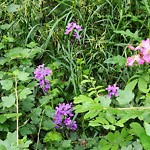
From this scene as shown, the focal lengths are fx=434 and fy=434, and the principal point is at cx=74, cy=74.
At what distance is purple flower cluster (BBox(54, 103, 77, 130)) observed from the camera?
6.85ft

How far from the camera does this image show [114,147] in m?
1.82

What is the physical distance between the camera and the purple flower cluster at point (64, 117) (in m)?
2.09

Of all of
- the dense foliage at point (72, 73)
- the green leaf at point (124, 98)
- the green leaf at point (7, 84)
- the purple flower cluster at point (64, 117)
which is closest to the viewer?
the green leaf at point (124, 98)

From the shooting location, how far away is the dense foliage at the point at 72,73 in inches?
71.9

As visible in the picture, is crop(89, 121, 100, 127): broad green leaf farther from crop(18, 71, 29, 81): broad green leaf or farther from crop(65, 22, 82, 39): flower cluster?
crop(65, 22, 82, 39): flower cluster

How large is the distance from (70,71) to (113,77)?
271mm

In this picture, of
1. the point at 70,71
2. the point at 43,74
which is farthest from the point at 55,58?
the point at 43,74

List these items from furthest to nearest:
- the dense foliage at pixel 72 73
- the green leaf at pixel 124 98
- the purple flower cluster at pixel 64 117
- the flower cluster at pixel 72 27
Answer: the flower cluster at pixel 72 27 < the purple flower cluster at pixel 64 117 < the dense foliage at pixel 72 73 < the green leaf at pixel 124 98

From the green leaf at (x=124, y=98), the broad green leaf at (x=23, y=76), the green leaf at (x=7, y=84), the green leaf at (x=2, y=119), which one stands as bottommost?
the green leaf at (x=2, y=119)

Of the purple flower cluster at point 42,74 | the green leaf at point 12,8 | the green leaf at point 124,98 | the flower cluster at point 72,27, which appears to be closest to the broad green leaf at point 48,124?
the purple flower cluster at point 42,74

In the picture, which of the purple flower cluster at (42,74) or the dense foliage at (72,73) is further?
the purple flower cluster at (42,74)

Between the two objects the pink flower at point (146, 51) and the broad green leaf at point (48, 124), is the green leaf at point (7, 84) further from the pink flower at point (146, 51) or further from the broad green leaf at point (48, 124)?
the pink flower at point (146, 51)

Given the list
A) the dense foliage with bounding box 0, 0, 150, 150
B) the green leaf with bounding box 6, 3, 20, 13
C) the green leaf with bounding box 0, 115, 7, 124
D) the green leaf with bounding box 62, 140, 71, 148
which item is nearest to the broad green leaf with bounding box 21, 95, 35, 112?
the dense foliage with bounding box 0, 0, 150, 150

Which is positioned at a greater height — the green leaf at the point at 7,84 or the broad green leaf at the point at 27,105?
the green leaf at the point at 7,84
